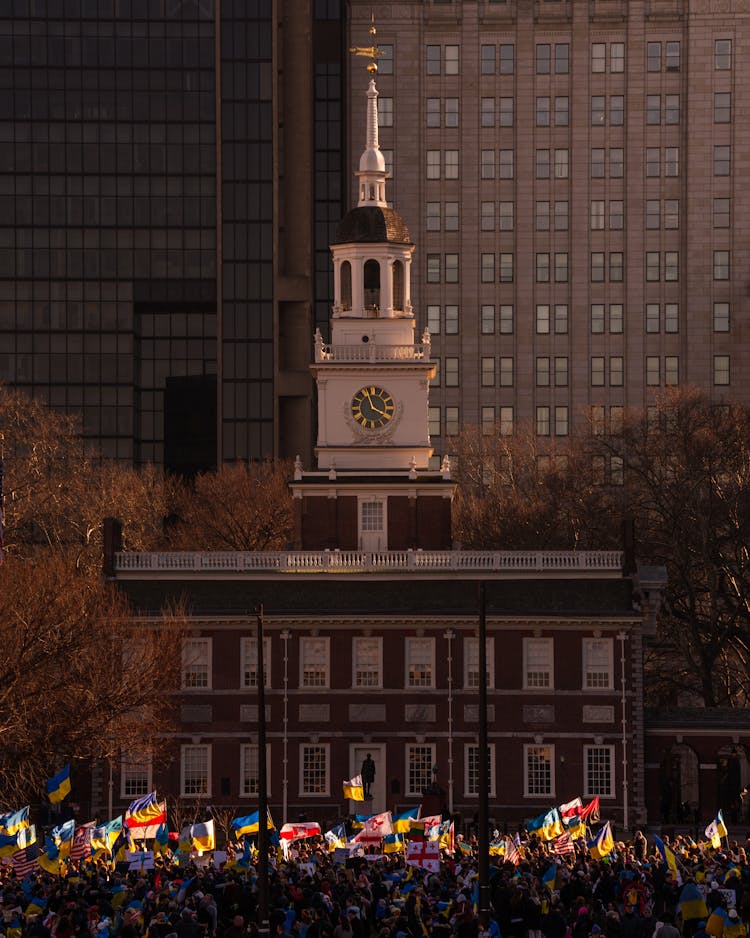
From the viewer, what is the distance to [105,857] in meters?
72.5

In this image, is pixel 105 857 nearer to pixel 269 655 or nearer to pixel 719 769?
pixel 269 655

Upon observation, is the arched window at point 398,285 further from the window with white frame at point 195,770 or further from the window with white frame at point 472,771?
the window with white frame at point 195,770

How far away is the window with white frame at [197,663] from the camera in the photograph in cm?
10300

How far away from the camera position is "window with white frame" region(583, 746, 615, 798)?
103m

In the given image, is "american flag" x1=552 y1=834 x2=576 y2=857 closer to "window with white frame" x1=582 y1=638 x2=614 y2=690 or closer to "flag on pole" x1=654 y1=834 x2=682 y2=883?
"flag on pole" x1=654 y1=834 x2=682 y2=883

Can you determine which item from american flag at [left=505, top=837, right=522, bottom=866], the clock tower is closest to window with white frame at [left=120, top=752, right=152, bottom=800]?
the clock tower

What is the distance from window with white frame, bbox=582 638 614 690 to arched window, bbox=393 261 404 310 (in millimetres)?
17859

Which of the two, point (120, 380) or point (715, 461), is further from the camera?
point (120, 380)

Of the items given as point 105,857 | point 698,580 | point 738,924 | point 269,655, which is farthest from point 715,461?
point 738,924

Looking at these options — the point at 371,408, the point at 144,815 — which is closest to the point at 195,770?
the point at 371,408

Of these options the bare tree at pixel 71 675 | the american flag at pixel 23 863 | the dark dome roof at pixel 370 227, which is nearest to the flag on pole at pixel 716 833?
the american flag at pixel 23 863

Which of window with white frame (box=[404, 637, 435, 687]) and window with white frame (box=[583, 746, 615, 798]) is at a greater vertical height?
window with white frame (box=[404, 637, 435, 687])

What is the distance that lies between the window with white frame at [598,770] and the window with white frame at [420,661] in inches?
265

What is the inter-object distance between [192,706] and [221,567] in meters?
6.05
